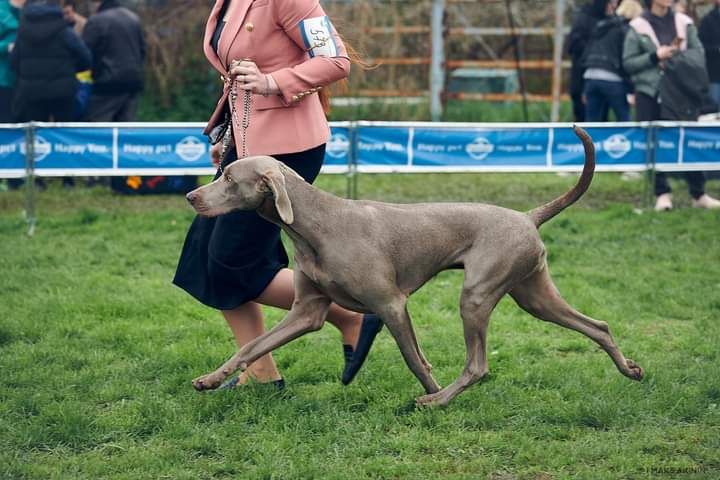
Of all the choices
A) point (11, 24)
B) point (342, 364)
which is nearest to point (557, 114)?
point (11, 24)

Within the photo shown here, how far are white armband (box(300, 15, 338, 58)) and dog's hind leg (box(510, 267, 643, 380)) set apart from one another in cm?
135

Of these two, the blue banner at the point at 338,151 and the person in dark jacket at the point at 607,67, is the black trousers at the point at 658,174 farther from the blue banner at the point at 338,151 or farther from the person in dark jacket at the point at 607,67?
the blue banner at the point at 338,151

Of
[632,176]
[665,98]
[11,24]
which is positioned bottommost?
[632,176]

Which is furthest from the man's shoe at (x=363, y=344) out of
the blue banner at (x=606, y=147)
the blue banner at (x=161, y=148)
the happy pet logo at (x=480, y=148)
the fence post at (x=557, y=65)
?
the fence post at (x=557, y=65)

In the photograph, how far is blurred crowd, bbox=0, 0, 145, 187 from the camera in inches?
418

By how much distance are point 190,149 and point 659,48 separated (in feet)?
15.0

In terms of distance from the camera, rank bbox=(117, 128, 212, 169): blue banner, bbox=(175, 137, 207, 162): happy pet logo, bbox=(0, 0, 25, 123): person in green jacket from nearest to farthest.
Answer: bbox=(117, 128, 212, 169): blue banner → bbox=(175, 137, 207, 162): happy pet logo → bbox=(0, 0, 25, 123): person in green jacket

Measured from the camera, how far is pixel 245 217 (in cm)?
472

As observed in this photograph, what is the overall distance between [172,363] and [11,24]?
267 inches

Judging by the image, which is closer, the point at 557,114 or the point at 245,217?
the point at 245,217

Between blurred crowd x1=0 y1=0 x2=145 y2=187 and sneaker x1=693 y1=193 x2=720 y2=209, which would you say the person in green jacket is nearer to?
blurred crowd x1=0 y1=0 x2=145 y2=187

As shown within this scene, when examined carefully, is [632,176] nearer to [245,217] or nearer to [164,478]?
[245,217]

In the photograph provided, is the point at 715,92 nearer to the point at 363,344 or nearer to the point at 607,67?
the point at 607,67

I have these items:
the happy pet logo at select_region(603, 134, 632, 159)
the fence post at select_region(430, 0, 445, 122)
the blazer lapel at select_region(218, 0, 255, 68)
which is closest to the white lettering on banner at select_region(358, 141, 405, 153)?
the happy pet logo at select_region(603, 134, 632, 159)
